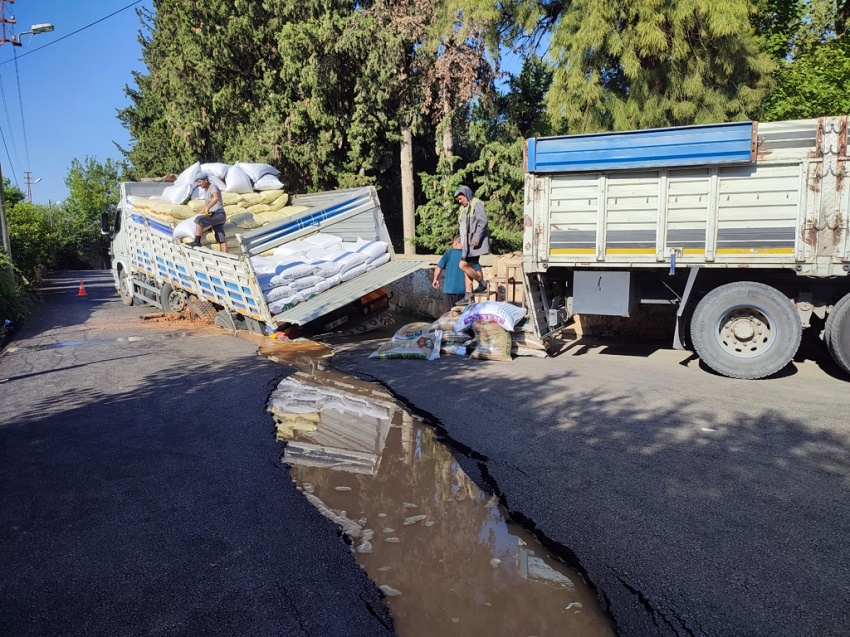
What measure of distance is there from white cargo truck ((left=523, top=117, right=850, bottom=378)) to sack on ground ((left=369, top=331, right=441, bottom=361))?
1.38 m

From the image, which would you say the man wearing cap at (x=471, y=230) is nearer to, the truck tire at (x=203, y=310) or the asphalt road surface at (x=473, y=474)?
the asphalt road surface at (x=473, y=474)

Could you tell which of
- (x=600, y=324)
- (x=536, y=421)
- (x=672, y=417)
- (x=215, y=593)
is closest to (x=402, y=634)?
(x=215, y=593)

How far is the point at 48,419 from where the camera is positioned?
582 cm

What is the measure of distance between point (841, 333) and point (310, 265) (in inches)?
262

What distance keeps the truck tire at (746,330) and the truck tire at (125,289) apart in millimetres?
12253

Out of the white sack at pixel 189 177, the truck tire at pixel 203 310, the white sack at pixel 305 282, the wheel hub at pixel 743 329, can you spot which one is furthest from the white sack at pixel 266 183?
the wheel hub at pixel 743 329

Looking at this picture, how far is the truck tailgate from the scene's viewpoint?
29.5 ft

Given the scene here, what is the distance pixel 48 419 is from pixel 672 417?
215 inches

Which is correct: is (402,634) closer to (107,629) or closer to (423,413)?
(107,629)

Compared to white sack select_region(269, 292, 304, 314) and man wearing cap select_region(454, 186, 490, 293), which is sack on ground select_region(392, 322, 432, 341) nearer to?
man wearing cap select_region(454, 186, 490, 293)

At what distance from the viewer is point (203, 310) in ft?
37.7

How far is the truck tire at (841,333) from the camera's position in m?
6.67

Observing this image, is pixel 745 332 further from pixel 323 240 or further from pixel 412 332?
pixel 323 240

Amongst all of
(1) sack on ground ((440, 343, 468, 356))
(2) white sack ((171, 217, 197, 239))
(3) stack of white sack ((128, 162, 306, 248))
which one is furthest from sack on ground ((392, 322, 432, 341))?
(2) white sack ((171, 217, 197, 239))
